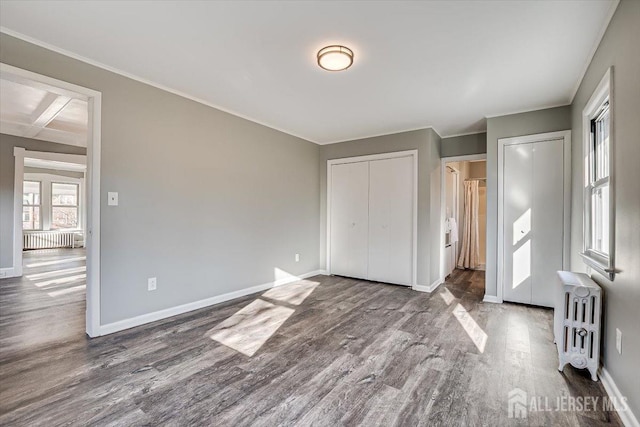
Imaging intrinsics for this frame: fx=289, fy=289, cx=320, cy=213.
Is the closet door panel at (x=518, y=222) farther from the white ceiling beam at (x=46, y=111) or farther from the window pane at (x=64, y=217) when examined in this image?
the window pane at (x=64, y=217)

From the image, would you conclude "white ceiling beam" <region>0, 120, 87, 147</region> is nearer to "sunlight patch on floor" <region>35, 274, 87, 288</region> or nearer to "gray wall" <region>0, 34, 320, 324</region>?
"sunlight patch on floor" <region>35, 274, 87, 288</region>

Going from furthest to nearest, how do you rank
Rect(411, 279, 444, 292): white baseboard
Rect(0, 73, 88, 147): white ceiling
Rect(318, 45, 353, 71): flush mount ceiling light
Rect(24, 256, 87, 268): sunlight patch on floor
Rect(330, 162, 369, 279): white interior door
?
Rect(24, 256, 87, 268): sunlight patch on floor
Rect(330, 162, 369, 279): white interior door
Rect(411, 279, 444, 292): white baseboard
Rect(0, 73, 88, 147): white ceiling
Rect(318, 45, 353, 71): flush mount ceiling light

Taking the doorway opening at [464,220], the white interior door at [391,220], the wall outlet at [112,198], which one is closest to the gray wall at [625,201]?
the white interior door at [391,220]

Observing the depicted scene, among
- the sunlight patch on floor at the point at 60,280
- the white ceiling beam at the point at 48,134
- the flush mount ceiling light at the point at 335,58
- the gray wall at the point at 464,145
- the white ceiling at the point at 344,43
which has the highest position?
the white ceiling beam at the point at 48,134

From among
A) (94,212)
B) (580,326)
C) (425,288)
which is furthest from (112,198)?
(425,288)

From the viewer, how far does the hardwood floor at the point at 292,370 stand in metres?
1.66

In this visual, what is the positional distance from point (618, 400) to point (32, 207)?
39.7 ft

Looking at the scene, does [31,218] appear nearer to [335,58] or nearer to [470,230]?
[335,58]

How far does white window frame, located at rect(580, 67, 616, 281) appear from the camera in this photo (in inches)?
74.0

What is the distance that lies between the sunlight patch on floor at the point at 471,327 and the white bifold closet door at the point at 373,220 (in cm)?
110

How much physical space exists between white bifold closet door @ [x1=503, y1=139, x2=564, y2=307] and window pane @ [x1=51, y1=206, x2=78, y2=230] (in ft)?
37.6

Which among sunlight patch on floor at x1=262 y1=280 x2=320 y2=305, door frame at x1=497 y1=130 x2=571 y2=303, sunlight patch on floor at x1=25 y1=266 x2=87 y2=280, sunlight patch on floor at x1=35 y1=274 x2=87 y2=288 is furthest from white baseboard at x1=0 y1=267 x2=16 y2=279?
door frame at x1=497 y1=130 x2=571 y2=303

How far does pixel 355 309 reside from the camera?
3490 mm

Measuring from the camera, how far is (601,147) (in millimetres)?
2475
